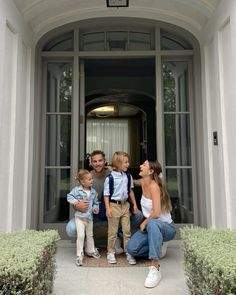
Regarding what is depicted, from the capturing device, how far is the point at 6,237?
2.02 meters

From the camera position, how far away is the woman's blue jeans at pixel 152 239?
2607 mm

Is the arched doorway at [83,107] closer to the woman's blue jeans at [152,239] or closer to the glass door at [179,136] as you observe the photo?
the glass door at [179,136]

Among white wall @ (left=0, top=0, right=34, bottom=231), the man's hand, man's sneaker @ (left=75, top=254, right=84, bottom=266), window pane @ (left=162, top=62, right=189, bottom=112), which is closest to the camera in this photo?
white wall @ (left=0, top=0, right=34, bottom=231)

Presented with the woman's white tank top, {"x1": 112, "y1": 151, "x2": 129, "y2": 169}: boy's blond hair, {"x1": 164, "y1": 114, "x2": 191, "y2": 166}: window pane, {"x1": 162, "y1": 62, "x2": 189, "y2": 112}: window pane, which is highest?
{"x1": 162, "y1": 62, "x2": 189, "y2": 112}: window pane

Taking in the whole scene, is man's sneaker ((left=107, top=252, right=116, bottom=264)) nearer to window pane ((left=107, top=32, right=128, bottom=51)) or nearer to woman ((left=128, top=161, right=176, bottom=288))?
woman ((left=128, top=161, right=176, bottom=288))

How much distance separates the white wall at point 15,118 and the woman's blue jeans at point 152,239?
1253 millimetres

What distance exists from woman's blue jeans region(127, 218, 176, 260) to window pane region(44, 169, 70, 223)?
3.93ft

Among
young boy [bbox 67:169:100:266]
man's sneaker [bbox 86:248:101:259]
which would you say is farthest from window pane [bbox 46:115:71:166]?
man's sneaker [bbox 86:248:101:259]

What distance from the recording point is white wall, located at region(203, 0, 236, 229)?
9.50 ft

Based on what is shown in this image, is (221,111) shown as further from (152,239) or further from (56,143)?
(56,143)

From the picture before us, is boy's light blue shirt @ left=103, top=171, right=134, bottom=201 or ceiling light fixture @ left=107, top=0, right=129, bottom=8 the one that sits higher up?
ceiling light fixture @ left=107, top=0, right=129, bottom=8

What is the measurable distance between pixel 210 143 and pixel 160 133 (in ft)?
2.04

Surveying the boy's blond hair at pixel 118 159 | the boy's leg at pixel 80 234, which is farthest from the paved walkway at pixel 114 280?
the boy's blond hair at pixel 118 159

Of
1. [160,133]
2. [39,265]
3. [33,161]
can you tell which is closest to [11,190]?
[33,161]
